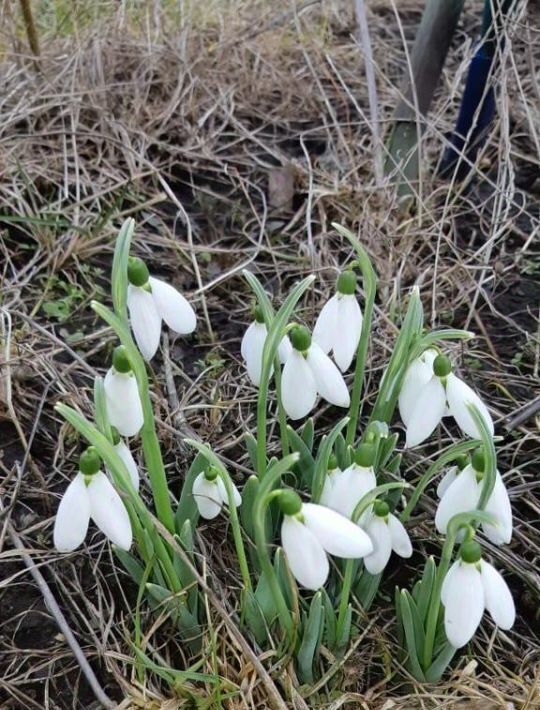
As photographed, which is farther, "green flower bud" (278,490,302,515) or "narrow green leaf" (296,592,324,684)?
"narrow green leaf" (296,592,324,684)

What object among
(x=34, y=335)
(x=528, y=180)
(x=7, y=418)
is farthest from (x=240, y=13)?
(x=7, y=418)

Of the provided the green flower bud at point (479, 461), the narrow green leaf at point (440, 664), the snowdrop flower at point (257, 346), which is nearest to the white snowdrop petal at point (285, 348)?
the snowdrop flower at point (257, 346)

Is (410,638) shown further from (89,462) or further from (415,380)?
(89,462)

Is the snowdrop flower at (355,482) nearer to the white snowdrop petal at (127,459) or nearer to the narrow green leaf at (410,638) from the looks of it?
the narrow green leaf at (410,638)

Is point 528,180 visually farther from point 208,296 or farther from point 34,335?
point 34,335

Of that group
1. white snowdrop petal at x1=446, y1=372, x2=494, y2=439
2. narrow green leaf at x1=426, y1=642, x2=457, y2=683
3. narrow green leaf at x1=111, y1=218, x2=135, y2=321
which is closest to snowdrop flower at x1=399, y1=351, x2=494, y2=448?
white snowdrop petal at x1=446, y1=372, x2=494, y2=439

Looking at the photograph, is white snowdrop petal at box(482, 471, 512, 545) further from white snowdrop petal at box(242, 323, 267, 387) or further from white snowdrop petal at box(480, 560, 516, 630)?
white snowdrop petal at box(242, 323, 267, 387)

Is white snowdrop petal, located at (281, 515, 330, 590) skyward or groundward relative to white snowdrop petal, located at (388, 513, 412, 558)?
skyward
